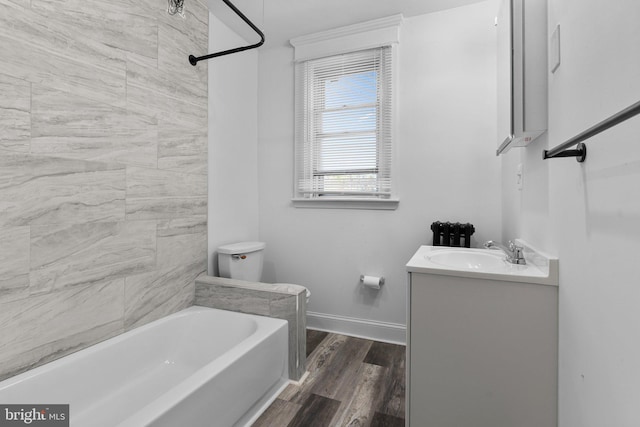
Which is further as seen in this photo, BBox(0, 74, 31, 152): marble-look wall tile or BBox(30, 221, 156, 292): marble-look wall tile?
BBox(30, 221, 156, 292): marble-look wall tile

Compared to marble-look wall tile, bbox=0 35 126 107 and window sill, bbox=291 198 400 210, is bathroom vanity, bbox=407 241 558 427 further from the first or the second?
marble-look wall tile, bbox=0 35 126 107

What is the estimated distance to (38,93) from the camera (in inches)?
53.7

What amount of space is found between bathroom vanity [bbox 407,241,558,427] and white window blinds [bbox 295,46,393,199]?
4.20 ft

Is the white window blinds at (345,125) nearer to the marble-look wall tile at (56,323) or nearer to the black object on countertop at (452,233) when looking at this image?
the black object on countertop at (452,233)

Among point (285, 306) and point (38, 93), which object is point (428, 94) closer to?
point (285, 306)

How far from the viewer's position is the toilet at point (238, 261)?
7.66 ft

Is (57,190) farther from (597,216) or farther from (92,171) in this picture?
(597,216)

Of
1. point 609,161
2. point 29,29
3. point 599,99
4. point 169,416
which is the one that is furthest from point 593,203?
point 29,29

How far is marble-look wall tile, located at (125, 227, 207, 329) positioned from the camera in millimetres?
1823

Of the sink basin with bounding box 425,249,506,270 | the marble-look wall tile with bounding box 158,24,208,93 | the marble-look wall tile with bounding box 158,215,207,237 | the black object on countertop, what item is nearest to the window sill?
the black object on countertop

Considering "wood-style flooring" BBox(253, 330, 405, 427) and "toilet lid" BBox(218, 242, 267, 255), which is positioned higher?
"toilet lid" BBox(218, 242, 267, 255)

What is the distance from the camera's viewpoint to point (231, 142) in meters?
2.64

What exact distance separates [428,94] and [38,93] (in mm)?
2338

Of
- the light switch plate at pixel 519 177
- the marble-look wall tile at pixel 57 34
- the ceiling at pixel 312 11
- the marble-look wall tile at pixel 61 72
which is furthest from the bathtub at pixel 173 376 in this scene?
the ceiling at pixel 312 11
